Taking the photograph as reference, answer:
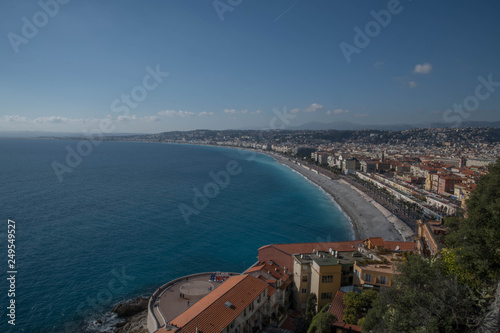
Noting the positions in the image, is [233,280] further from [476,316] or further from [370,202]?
[370,202]

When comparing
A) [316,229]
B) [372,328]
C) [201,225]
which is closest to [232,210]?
[201,225]

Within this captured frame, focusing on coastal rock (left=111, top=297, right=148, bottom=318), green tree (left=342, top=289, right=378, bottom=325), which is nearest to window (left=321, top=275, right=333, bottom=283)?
green tree (left=342, top=289, right=378, bottom=325)

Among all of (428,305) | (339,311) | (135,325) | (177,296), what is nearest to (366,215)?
(339,311)

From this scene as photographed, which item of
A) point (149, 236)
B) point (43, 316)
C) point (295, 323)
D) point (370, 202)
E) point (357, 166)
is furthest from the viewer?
point (357, 166)

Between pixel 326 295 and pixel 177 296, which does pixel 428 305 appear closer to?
pixel 326 295

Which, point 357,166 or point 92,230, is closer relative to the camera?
point 92,230

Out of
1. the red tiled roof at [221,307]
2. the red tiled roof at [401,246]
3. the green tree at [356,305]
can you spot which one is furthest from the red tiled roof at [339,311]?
the red tiled roof at [401,246]

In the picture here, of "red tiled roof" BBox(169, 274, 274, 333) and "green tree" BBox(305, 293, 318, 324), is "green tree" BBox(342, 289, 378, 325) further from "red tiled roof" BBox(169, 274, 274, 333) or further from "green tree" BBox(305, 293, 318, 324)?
"red tiled roof" BBox(169, 274, 274, 333)
